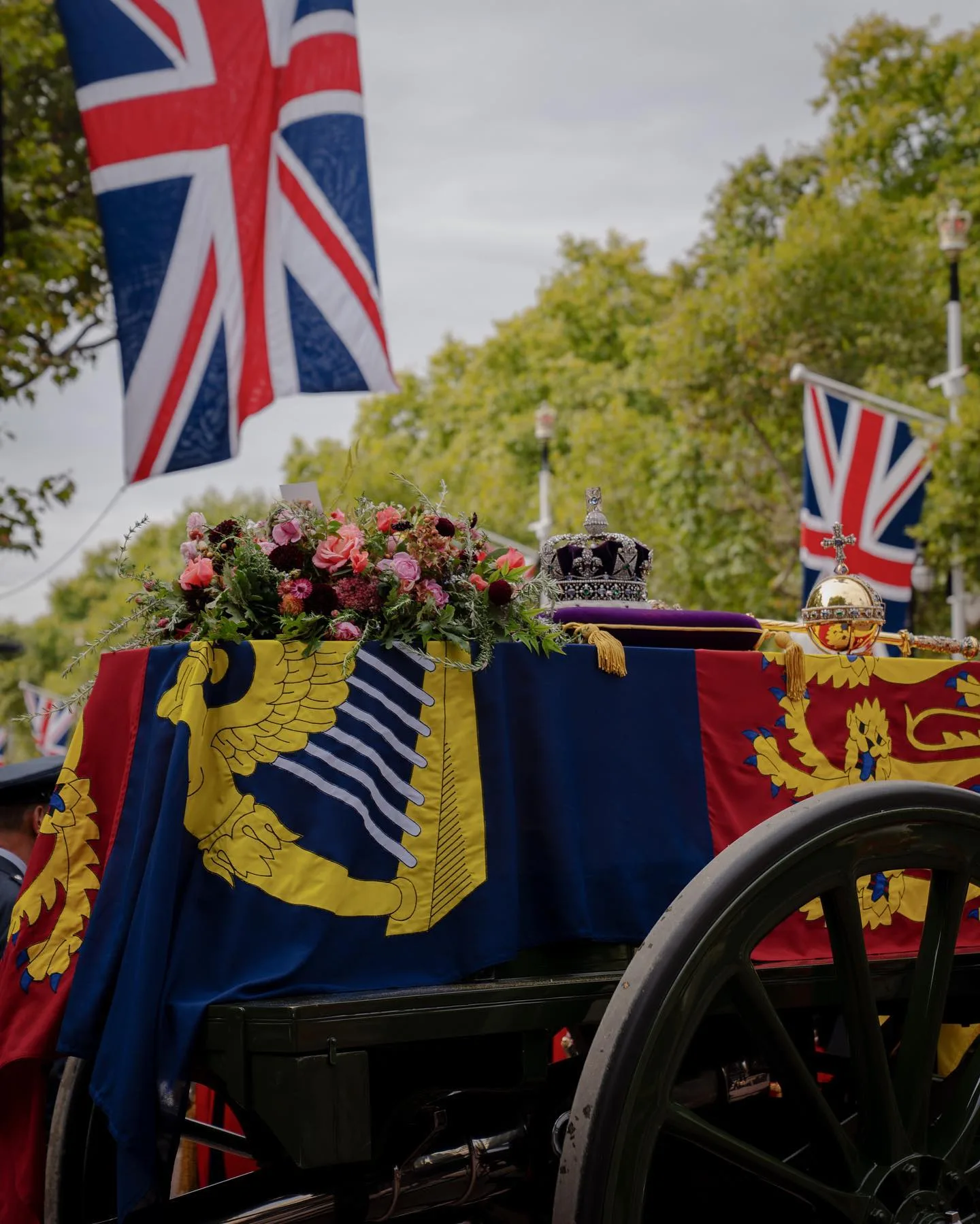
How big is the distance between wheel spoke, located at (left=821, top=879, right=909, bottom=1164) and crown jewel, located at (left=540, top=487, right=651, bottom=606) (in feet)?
4.28

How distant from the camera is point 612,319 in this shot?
35625 mm

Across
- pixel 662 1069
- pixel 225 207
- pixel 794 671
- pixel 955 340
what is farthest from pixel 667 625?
pixel 955 340

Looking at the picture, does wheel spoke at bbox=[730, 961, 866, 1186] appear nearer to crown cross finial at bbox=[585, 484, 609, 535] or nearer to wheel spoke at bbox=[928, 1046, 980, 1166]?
wheel spoke at bbox=[928, 1046, 980, 1166]

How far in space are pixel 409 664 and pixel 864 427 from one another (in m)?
10.9

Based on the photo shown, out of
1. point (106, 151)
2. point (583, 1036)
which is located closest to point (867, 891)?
point (583, 1036)

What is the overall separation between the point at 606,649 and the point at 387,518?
579 millimetres

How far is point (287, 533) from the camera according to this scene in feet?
10.2

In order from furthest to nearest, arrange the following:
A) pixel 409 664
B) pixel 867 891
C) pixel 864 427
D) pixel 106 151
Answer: pixel 864 427
pixel 106 151
pixel 867 891
pixel 409 664

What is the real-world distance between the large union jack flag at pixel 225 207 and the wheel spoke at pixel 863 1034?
4666 mm

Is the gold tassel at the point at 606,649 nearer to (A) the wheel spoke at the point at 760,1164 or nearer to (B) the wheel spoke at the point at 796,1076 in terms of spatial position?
(B) the wheel spoke at the point at 796,1076

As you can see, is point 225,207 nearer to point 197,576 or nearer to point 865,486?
point 197,576

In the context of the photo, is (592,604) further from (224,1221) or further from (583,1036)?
(224,1221)

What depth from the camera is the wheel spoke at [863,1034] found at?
8.96 ft

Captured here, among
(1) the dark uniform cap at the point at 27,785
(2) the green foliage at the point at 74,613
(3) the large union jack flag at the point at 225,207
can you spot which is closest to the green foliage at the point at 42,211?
(3) the large union jack flag at the point at 225,207
